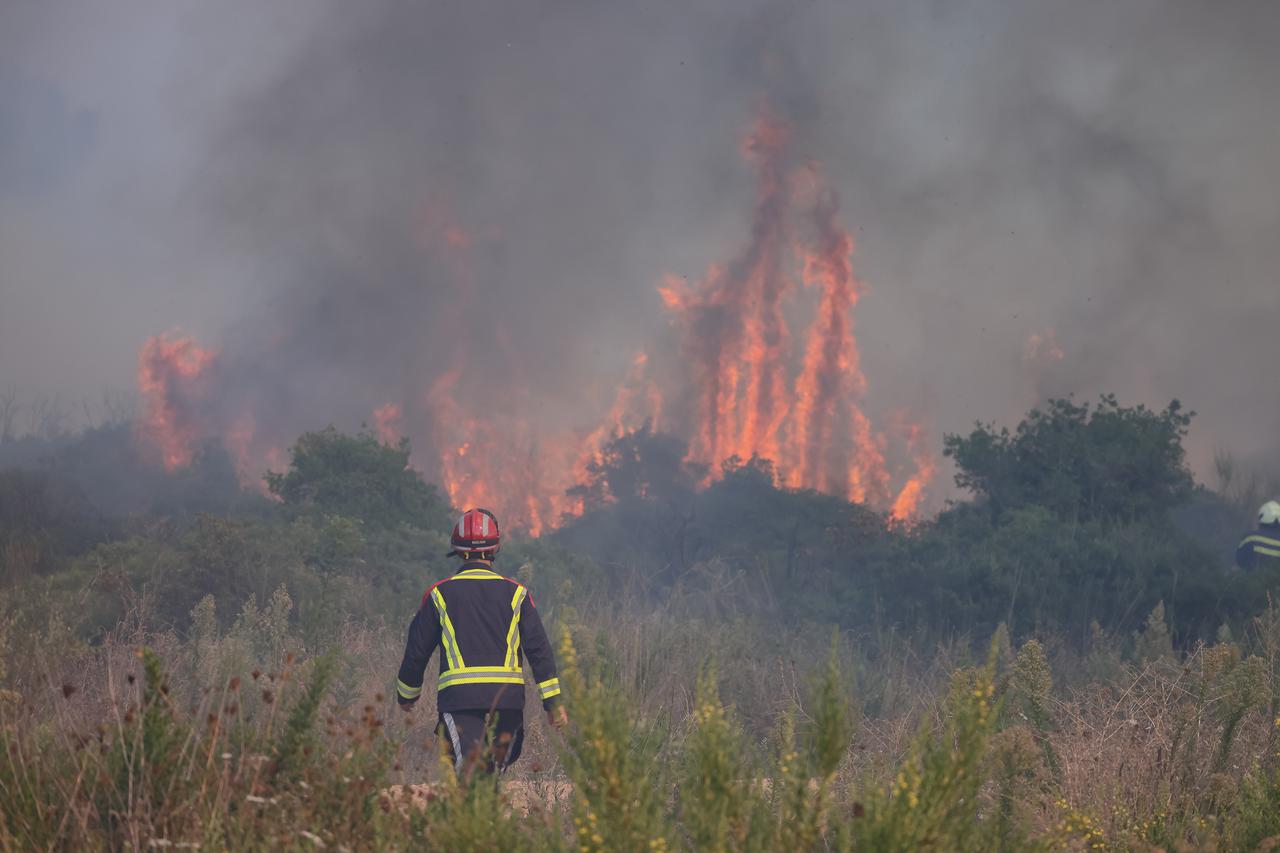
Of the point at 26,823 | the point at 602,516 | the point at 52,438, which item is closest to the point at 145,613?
the point at 26,823

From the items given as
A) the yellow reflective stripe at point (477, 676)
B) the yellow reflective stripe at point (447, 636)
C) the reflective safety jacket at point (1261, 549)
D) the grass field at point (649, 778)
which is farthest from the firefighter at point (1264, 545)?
the yellow reflective stripe at point (447, 636)

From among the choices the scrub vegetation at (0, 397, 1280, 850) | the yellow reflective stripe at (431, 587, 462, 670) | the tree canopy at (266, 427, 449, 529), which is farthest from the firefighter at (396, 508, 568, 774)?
the tree canopy at (266, 427, 449, 529)

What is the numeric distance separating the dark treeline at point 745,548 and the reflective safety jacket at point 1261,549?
0.34 m

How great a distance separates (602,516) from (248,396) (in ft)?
45.0

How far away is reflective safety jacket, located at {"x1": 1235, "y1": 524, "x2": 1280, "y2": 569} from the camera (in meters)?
16.2

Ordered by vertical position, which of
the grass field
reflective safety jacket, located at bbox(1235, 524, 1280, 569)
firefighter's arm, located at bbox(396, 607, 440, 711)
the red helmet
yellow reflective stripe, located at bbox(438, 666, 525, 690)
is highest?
the red helmet

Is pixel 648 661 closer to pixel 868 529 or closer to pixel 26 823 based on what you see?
pixel 26 823

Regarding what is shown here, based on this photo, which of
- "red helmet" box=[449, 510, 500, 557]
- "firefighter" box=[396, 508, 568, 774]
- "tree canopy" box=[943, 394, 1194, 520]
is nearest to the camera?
"firefighter" box=[396, 508, 568, 774]

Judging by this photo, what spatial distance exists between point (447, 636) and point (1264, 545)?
45.7ft

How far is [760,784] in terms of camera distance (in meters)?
4.00

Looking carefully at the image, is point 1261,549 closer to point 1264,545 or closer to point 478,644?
point 1264,545

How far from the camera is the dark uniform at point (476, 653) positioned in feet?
20.6

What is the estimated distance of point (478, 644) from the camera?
633 centimetres

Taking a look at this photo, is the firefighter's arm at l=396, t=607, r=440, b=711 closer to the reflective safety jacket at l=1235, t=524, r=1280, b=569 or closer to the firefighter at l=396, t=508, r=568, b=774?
the firefighter at l=396, t=508, r=568, b=774
